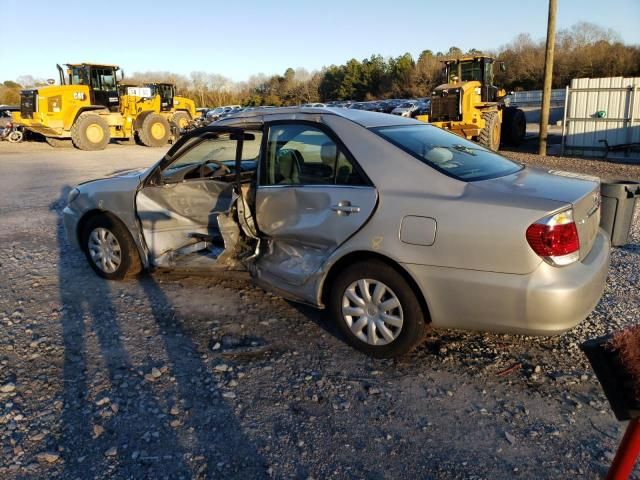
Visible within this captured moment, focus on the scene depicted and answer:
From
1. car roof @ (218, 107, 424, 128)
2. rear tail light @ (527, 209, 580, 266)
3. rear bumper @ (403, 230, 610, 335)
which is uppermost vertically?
car roof @ (218, 107, 424, 128)

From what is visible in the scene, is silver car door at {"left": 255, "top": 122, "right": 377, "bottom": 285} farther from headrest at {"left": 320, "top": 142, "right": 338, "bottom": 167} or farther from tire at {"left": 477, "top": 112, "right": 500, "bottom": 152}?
tire at {"left": 477, "top": 112, "right": 500, "bottom": 152}

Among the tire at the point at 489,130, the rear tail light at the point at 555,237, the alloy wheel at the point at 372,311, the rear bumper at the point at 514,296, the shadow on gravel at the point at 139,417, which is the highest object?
the tire at the point at 489,130

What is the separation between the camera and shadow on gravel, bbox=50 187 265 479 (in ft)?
8.59

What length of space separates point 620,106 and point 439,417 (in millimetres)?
15318

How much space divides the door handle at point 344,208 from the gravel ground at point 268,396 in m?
1.00

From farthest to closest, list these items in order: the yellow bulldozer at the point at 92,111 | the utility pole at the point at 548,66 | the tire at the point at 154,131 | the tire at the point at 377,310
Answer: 1. the tire at the point at 154,131
2. the yellow bulldozer at the point at 92,111
3. the utility pole at the point at 548,66
4. the tire at the point at 377,310

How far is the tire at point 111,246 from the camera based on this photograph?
5074 millimetres

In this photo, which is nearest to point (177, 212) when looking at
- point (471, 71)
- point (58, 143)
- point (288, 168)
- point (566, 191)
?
point (288, 168)

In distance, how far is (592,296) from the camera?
3.17 metres

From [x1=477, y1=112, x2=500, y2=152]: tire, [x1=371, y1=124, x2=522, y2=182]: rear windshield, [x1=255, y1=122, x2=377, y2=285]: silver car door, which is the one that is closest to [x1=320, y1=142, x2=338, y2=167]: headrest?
[x1=255, y1=122, x2=377, y2=285]: silver car door

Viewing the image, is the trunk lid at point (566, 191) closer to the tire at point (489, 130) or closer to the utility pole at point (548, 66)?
the tire at point (489, 130)

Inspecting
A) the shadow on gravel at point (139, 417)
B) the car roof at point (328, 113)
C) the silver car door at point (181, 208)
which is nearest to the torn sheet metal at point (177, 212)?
the silver car door at point (181, 208)

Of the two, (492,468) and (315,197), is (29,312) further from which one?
(492,468)

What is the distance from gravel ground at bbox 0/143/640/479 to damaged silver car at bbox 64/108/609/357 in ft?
1.25
